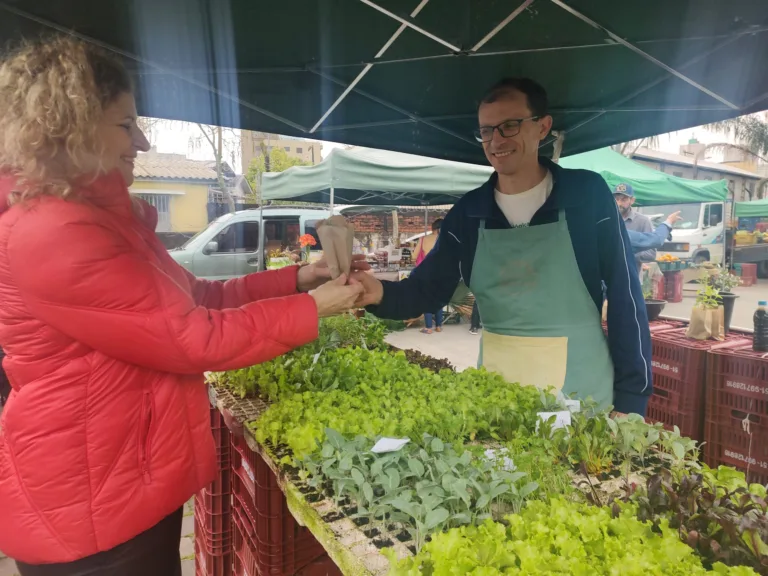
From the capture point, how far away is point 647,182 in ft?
26.5

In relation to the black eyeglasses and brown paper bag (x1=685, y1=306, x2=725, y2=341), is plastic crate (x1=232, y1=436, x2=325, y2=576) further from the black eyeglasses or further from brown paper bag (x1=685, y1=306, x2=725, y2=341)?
brown paper bag (x1=685, y1=306, x2=725, y2=341)

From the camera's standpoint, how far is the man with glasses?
216cm

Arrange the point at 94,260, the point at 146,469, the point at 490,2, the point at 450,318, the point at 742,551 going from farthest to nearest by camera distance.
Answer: the point at 450,318
the point at 490,2
the point at 146,469
the point at 94,260
the point at 742,551

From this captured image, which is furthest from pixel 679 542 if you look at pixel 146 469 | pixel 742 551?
pixel 146 469

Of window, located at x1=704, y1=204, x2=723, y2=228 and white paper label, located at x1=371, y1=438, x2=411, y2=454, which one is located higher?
window, located at x1=704, y1=204, x2=723, y2=228

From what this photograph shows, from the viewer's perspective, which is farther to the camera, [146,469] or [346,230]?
[346,230]

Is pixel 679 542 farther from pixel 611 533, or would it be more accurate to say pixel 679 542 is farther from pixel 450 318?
pixel 450 318

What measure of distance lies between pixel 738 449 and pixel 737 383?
419 millimetres

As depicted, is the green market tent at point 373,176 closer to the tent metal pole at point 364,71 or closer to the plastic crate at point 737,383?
the tent metal pole at point 364,71

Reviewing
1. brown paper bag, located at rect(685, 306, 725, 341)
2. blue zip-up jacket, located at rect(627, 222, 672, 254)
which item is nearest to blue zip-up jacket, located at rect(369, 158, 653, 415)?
brown paper bag, located at rect(685, 306, 725, 341)

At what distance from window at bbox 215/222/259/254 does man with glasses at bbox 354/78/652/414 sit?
370 inches

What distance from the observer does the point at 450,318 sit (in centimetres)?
1030

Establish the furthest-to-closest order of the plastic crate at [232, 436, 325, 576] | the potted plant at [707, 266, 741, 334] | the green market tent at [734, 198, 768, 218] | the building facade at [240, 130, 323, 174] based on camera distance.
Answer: the building facade at [240, 130, 323, 174] → the green market tent at [734, 198, 768, 218] → the potted plant at [707, 266, 741, 334] → the plastic crate at [232, 436, 325, 576]

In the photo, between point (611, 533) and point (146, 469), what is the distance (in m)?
1.13
